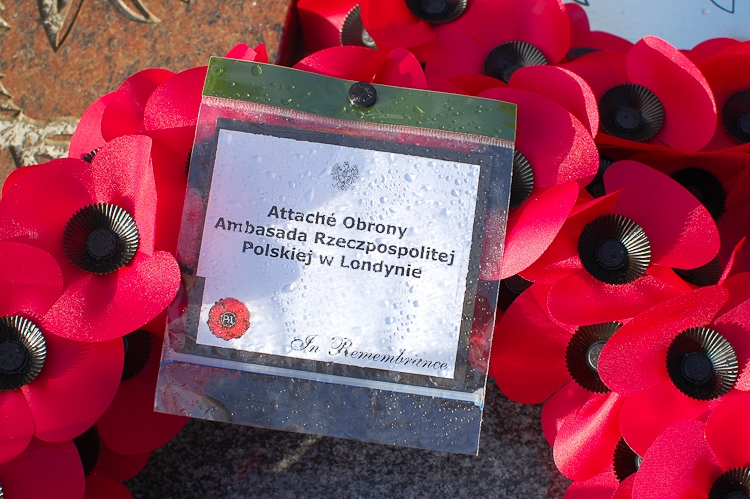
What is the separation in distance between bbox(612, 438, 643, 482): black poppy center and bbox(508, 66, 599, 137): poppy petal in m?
0.42

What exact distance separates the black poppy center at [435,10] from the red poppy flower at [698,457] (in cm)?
71

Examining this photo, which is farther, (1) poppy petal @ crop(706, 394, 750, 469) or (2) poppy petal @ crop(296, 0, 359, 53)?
(2) poppy petal @ crop(296, 0, 359, 53)

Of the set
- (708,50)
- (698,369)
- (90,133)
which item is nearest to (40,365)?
(90,133)

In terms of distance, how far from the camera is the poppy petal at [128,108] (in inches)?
35.0

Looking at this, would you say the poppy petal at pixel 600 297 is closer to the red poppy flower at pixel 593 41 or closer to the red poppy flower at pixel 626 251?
the red poppy flower at pixel 626 251

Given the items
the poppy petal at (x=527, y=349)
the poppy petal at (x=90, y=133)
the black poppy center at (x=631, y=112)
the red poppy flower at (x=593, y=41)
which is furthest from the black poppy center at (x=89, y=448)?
the red poppy flower at (x=593, y=41)

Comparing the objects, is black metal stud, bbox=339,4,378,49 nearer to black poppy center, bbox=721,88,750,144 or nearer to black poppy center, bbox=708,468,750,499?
black poppy center, bbox=721,88,750,144

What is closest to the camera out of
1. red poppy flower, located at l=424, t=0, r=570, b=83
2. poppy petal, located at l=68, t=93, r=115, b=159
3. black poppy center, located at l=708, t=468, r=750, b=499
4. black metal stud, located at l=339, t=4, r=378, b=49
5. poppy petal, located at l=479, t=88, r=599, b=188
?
black poppy center, located at l=708, t=468, r=750, b=499

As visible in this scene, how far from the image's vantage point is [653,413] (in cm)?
78

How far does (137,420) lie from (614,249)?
26.8 inches

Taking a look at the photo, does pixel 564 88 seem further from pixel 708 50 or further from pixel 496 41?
pixel 708 50

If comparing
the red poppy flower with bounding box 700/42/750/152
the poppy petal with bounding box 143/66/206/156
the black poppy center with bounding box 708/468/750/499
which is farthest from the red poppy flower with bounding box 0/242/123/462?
the red poppy flower with bounding box 700/42/750/152

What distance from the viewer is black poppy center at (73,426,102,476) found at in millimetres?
854

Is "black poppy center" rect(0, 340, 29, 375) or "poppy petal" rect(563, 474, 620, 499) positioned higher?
"black poppy center" rect(0, 340, 29, 375)
